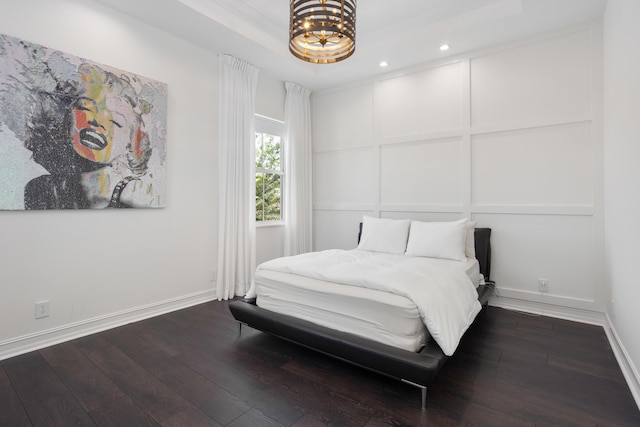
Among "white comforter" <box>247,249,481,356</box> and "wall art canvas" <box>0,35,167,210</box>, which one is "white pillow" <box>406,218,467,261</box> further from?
"wall art canvas" <box>0,35,167,210</box>

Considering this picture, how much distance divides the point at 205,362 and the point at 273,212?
261 centimetres

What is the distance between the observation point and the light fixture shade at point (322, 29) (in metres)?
2.17

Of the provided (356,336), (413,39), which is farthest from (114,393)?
(413,39)

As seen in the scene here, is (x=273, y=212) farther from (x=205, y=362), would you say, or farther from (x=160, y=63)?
(x=205, y=362)

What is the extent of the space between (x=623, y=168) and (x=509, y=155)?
1317 mm

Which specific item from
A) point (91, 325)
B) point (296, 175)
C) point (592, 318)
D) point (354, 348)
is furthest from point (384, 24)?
point (91, 325)

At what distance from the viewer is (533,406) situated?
1.76 meters

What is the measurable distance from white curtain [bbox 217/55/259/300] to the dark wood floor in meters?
1.21

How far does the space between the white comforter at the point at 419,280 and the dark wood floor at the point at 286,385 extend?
0.32 meters

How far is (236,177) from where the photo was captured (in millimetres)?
3910

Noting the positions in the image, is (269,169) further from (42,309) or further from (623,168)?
(623,168)

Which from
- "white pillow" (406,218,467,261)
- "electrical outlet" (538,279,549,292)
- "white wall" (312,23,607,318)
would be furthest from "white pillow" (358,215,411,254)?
"electrical outlet" (538,279,549,292)

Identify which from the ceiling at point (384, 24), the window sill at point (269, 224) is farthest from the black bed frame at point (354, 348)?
the ceiling at point (384, 24)

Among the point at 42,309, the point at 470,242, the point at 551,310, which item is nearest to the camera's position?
the point at 42,309
